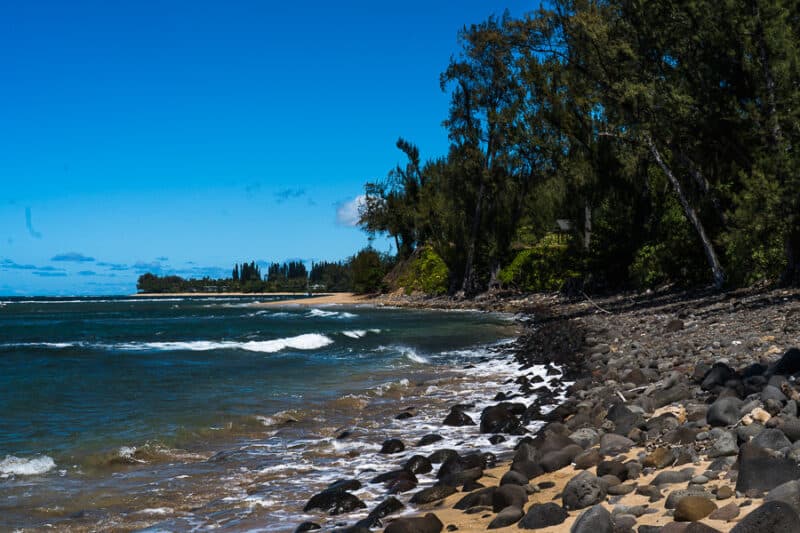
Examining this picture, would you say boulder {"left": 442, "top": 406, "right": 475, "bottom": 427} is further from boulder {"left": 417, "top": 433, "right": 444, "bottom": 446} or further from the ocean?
boulder {"left": 417, "top": 433, "right": 444, "bottom": 446}

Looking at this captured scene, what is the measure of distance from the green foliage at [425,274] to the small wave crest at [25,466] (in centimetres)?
4415

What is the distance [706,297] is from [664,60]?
7.97 m

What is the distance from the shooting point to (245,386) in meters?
15.0

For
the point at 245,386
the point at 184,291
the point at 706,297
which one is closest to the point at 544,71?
the point at 706,297

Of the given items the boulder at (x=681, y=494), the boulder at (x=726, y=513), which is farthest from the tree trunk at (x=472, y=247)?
the boulder at (x=726, y=513)

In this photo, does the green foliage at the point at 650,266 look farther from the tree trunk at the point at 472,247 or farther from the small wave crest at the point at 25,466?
the small wave crest at the point at 25,466

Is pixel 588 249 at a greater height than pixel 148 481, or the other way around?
pixel 588 249

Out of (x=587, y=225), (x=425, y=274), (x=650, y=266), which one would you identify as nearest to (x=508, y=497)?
(x=650, y=266)

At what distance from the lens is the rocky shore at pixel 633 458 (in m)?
4.34

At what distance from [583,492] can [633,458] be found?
109cm

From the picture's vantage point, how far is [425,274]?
58938 mm

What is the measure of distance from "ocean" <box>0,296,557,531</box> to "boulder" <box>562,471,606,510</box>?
2.22 m

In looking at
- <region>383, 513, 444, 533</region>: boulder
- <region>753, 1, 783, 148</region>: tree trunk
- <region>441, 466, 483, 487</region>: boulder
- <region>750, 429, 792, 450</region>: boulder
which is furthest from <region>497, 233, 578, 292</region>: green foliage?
<region>383, 513, 444, 533</region>: boulder

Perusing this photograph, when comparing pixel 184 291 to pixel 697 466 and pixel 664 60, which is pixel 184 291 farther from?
pixel 697 466
